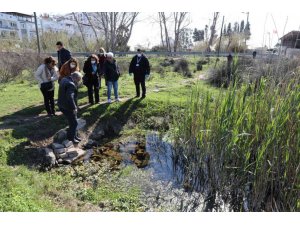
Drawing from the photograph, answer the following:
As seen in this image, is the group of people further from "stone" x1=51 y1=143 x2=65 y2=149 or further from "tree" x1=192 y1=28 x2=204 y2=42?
"tree" x1=192 y1=28 x2=204 y2=42

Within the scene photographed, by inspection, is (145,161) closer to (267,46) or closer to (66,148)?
(66,148)

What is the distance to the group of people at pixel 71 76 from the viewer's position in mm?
5289

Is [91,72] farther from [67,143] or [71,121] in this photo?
[67,143]

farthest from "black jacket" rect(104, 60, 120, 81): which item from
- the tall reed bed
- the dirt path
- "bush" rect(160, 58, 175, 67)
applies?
"bush" rect(160, 58, 175, 67)

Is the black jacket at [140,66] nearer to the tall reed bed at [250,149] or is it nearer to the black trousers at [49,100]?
the black trousers at [49,100]

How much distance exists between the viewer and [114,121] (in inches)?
289

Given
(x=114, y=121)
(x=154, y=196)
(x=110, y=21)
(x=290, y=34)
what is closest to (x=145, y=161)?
(x=154, y=196)

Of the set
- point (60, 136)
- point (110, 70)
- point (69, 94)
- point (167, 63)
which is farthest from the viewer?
point (167, 63)

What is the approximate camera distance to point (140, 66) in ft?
26.5

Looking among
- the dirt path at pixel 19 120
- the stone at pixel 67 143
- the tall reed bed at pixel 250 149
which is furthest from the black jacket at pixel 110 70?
the tall reed bed at pixel 250 149

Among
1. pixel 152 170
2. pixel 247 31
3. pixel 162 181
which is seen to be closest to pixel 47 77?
pixel 152 170

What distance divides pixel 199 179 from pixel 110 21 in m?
21.7

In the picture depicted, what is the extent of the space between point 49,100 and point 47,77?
653mm

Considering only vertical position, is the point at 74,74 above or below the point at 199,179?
above
